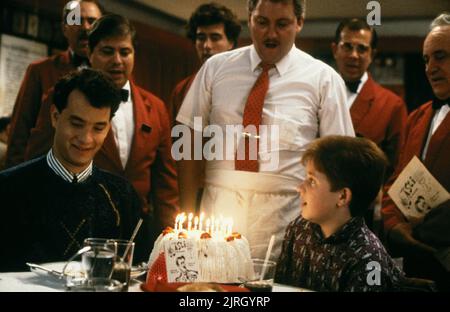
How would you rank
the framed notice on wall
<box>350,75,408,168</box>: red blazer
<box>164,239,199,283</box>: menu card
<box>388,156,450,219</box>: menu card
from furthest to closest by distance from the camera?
the framed notice on wall
<box>350,75,408,168</box>: red blazer
<box>388,156,450,219</box>: menu card
<box>164,239,199,283</box>: menu card

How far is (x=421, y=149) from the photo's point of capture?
283 cm

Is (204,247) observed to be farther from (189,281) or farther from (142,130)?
(142,130)

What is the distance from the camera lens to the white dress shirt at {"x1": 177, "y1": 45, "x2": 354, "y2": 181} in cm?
257

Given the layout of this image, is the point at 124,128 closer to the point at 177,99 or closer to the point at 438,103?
the point at 177,99

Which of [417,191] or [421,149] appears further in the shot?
[421,149]

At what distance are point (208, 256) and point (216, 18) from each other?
1909 mm

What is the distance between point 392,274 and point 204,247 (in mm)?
582

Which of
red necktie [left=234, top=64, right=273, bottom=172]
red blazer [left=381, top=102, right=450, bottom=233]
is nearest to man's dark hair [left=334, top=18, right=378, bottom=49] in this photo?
red blazer [left=381, top=102, right=450, bottom=233]

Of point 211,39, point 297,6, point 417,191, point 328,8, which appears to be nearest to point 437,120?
point 417,191

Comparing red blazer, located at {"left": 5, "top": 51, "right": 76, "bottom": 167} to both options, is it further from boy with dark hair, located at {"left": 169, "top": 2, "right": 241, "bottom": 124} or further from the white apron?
the white apron

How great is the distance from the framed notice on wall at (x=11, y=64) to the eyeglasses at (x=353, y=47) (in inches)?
116

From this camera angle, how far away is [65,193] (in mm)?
2209

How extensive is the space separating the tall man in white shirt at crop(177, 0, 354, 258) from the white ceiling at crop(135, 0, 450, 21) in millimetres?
3025
